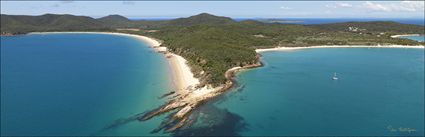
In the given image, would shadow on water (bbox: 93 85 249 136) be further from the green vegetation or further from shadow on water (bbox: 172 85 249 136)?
the green vegetation

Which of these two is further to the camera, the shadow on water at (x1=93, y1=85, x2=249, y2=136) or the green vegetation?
the green vegetation

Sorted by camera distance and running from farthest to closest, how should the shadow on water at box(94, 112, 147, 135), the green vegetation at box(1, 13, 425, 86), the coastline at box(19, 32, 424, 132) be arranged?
the green vegetation at box(1, 13, 425, 86)
the coastline at box(19, 32, 424, 132)
the shadow on water at box(94, 112, 147, 135)

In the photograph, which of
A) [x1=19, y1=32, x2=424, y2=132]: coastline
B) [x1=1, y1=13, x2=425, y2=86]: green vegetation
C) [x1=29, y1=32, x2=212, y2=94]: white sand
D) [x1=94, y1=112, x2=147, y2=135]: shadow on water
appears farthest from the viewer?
[x1=1, y1=13, x2=425, y2=86]: green vegetation

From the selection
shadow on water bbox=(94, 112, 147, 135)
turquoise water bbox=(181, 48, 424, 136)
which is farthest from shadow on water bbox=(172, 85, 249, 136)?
shadow on water bbox=(94, 112, 147, 135)

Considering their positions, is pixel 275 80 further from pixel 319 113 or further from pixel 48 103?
pixel 48 103

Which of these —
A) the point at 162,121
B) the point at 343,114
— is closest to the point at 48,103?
the point at 162,121

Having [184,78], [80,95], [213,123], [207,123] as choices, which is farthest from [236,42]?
[207,123]

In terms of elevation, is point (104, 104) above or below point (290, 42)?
below
